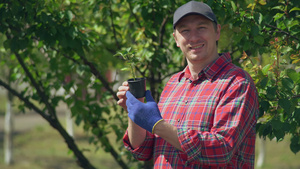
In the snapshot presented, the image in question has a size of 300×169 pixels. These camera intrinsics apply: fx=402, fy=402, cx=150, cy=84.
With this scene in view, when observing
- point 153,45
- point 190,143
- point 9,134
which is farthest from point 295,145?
point 9,134

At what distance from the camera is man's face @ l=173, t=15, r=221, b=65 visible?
2303 mm

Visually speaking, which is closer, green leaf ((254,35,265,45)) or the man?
the man

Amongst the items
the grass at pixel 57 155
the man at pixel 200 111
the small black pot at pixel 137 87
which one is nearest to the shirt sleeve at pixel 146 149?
the man at pixel 200 111

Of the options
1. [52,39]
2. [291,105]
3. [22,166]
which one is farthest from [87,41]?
[22,166]

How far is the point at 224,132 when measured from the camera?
202cm

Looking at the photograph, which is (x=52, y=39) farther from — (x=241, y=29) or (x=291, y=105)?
(x=291, y=105)

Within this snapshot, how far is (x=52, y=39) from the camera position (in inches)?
139

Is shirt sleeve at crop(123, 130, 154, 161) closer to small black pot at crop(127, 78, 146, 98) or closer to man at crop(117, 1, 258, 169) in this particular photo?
man at crop(117, 1, 258, 169)

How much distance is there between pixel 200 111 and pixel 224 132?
8.4 inches

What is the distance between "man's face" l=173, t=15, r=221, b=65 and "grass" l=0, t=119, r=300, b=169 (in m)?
9.58

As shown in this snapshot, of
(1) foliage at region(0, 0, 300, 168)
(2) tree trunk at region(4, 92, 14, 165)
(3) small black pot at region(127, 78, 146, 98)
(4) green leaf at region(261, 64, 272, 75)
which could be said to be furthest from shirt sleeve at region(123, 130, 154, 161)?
(2) tree trunk at region(4, 92, 14, 165)

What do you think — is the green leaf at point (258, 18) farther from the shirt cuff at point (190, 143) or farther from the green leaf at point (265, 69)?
the shirt cuff at point (190, 143)

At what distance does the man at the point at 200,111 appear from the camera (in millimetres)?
2025

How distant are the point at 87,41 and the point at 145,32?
2.59ft
